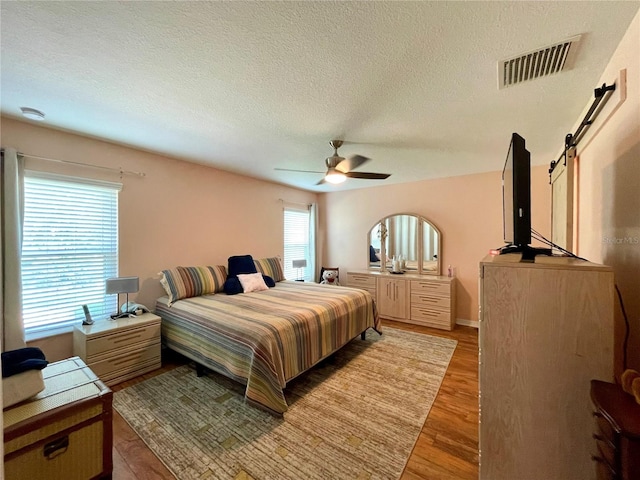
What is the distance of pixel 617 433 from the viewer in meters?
0.84

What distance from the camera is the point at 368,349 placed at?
132 inches

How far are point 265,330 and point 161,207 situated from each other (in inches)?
90.5

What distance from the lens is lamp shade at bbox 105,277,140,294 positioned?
2703 mm

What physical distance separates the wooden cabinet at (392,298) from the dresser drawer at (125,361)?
11.0 feet

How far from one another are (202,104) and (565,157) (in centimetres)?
308

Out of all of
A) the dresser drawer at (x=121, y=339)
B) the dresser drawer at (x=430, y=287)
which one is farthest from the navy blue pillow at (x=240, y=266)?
the dresser drawer at (x=430, y=287)

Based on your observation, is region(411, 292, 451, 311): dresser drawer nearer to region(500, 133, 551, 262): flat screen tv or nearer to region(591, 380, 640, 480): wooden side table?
region(500, 133, 551, 262): flat screen tv

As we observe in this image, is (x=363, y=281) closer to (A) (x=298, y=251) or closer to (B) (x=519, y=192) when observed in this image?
(A) (x=298, y=251)

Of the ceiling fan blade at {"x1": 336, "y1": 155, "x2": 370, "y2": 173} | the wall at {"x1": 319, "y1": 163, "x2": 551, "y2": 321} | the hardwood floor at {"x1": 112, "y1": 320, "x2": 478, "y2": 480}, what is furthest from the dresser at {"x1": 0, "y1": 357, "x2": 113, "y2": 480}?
the wall at {"x1": 319, "y1": 163, "x2": 551, "y2": 321}

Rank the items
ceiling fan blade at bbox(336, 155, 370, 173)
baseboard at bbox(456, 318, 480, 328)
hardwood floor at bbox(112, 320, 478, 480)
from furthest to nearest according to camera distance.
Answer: baseboard at bbox(456, 318, 480, 328)
ceiling fan blade at bbox(336, 155, 370, 173)
hardwood floor at bbox(112, 320, 478, 480)

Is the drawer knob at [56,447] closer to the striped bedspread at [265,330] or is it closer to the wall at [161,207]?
the striped bedspread at [265,330]

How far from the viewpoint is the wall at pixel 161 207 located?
8.63ft

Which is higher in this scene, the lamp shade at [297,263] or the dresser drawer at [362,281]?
the lamp shade at [297,263]

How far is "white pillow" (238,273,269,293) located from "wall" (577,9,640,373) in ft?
11.1
